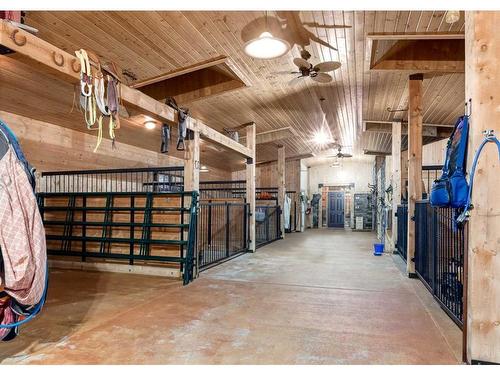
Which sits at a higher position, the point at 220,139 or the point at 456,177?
the point at 220,139

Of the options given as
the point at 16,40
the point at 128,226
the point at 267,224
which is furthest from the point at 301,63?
the point at 267,224

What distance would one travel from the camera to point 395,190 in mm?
6367

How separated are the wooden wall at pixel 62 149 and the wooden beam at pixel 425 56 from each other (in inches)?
204

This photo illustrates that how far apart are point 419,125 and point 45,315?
4968 mm

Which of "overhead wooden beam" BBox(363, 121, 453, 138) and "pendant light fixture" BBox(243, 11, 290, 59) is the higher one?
"overhead wooden beam" BBox(363, 121, 453, 138)

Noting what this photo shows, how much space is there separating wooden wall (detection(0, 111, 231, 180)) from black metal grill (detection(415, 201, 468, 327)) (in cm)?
577

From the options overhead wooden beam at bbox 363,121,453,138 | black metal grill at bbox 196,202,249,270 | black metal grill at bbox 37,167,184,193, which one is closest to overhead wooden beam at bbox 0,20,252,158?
black metal grill at bbox 37,167,184,193

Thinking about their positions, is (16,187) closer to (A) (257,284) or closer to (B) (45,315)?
(B) (45,315)

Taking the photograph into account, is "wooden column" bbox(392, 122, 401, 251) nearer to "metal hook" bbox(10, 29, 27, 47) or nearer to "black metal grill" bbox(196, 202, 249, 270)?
"black metal grill" bbox(196, 202, 249, 270)

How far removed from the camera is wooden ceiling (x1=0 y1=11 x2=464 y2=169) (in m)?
3.26

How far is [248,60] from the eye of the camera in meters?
4.38

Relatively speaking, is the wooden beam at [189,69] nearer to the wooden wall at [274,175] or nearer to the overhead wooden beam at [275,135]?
the overhead wooden beam at [275,135]

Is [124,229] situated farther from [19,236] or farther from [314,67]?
[314,67]

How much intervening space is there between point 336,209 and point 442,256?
12.2 meters
